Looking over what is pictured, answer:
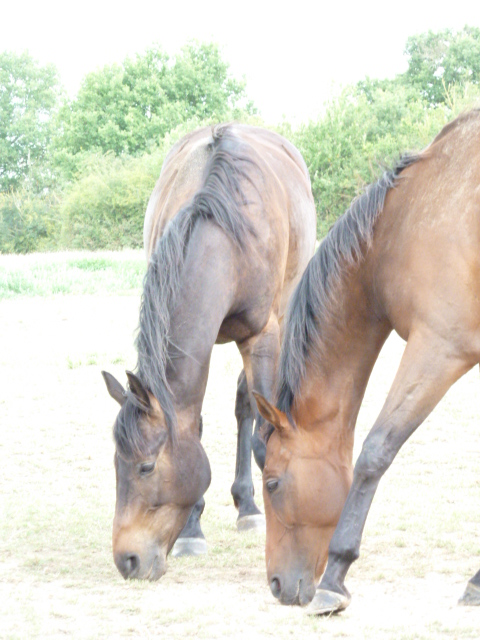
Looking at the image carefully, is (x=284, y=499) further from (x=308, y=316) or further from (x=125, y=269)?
(x=125, y=269)

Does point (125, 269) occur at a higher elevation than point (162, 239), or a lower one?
lower

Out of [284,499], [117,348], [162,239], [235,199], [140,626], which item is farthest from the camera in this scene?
[117,348]

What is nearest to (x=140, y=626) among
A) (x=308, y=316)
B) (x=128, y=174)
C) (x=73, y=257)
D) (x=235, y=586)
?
(x=235, y=586)

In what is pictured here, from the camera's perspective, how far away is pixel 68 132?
4597 centimetres

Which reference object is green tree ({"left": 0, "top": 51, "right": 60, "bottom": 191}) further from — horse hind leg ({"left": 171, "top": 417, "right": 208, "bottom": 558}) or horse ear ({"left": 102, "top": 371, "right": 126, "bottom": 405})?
horse ear ({"left": 102, "top": 371, "right": 126, "bottom": 405})

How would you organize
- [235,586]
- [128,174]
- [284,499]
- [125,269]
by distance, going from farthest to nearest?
[128,174]
[125,269]
[235,586]
[284,499]

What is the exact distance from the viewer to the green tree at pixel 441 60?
4147cm

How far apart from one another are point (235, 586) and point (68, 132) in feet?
149

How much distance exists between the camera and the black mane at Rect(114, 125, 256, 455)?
3596 mm

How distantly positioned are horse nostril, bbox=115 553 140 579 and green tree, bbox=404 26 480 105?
4098cm

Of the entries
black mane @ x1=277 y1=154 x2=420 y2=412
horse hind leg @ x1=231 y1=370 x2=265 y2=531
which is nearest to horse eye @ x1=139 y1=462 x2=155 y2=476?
black mane @ x1=277 y1=154 x2=420 y2=412

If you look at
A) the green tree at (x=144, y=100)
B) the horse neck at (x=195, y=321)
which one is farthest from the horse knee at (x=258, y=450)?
the green tree at (x=144, y=100)

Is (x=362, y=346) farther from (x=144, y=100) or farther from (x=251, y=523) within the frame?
(x=144, y=100)

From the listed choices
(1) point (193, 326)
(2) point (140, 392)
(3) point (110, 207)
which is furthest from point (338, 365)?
(3) point (110, 207)
